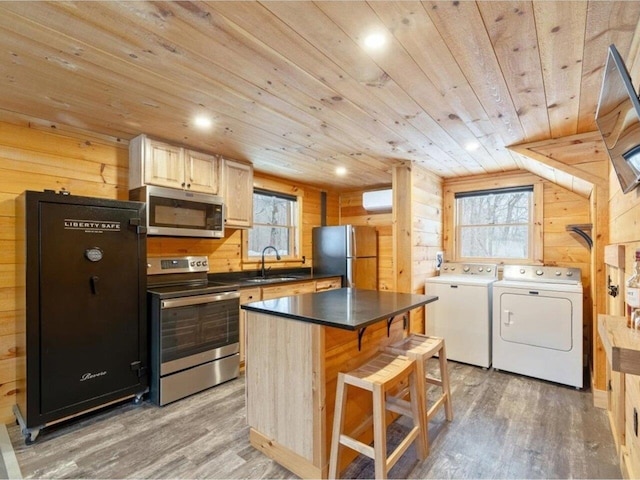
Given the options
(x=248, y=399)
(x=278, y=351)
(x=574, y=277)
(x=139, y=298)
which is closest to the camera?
→ (x=278, y=351)

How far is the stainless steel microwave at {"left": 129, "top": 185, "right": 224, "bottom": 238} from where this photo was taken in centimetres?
279

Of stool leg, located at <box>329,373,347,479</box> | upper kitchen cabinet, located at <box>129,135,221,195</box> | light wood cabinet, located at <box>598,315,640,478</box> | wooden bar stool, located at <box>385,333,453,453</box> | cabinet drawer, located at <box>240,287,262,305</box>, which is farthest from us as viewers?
cabinet drawer, located at <box>240,287,262,305</box>

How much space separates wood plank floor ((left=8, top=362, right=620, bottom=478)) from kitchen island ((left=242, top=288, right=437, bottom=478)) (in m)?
0.17

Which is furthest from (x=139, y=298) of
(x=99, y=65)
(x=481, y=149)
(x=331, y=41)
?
(x=481, y=149)

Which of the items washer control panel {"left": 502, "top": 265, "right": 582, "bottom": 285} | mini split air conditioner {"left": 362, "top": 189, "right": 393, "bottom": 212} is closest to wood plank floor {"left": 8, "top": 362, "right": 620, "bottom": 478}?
washer control panel {"left": 502, "top": 265, "right": 582, "bottom": 285}

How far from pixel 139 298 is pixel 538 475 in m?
2.85

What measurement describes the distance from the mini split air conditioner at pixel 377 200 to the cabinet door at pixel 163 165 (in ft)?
8.90

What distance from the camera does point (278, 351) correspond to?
6.29 feet

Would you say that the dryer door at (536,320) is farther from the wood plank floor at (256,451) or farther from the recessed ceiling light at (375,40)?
the recessed ceiling light at (375,40)

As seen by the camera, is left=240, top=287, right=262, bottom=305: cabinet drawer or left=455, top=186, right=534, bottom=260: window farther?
left=455, top=186, right=534, bottom=260: window

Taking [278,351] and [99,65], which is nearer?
[99,65]

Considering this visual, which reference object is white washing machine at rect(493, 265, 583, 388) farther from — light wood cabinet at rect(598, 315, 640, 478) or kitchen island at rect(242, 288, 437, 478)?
kitchen island at rect(242, 288, 437, 478)

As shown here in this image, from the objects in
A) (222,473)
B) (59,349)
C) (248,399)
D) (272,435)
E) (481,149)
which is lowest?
(222,473)

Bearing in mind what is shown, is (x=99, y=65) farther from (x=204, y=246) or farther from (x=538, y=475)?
(x=538, y=475)
